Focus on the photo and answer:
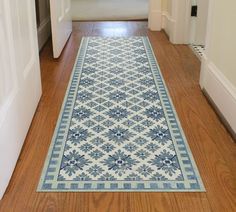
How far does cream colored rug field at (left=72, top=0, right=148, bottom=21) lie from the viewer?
191 inches

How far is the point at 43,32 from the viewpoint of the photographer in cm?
360

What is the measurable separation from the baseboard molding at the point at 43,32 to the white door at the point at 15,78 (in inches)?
48.7

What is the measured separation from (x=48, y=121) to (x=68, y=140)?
0.25 m

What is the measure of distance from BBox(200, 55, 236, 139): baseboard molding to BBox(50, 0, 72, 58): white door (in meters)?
1.21

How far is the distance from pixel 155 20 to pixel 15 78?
2.65 meters

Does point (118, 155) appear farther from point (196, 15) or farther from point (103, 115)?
point (196, 15)

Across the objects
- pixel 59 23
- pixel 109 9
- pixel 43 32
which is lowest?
pixel 109 9

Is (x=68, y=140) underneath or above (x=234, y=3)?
underneath

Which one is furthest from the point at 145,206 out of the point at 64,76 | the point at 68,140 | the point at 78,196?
the point at 64,76

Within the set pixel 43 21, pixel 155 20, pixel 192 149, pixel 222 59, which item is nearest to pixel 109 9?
pixel 155 20

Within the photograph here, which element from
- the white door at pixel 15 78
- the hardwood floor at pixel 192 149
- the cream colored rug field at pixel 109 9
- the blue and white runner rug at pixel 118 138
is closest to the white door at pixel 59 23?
the hardwood floor at pixel 192 149

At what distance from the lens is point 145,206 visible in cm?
144

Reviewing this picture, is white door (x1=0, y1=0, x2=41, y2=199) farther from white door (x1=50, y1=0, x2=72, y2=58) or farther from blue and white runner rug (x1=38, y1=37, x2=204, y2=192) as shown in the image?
white door (x1=50, y1=0, x2=72, y2=58)

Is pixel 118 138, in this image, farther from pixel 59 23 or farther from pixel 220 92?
pixel 59 23
